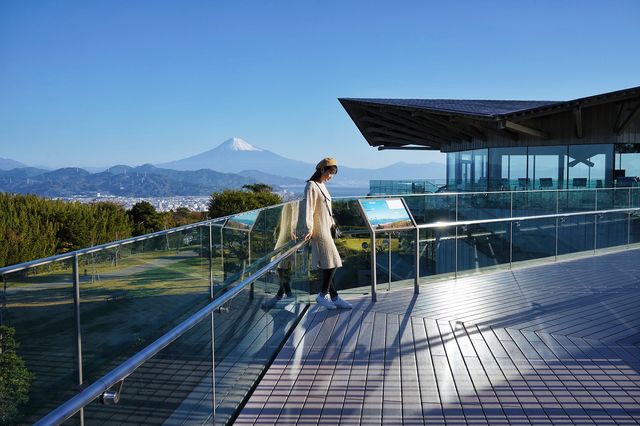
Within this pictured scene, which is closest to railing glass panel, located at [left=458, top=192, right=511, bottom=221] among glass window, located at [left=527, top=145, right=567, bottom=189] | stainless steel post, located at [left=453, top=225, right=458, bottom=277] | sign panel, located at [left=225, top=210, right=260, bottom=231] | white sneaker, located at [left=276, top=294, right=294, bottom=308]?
stainless steel post, located at [left=453, top=225, right=458, bottom=277]

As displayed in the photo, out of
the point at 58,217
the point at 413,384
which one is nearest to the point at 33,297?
the point at 413,384

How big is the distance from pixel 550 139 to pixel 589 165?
6.67ft

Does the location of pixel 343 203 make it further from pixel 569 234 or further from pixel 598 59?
pixel 598 59

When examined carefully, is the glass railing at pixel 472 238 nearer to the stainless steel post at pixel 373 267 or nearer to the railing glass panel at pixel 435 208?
the railing glass panel at pixel 435 208

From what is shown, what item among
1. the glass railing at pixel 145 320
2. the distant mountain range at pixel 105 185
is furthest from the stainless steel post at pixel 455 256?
the distant mountain range at pixel 105 185

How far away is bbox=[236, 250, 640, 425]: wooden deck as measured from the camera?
11.3ft

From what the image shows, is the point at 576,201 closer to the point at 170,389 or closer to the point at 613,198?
the point at 613,198

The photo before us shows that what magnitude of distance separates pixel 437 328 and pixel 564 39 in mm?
42320

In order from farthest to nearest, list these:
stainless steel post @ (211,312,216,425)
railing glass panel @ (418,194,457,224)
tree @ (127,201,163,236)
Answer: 1. tree @ (127,201,163,236)
2. railing glass panel @ (418,194,457,224)
3. stainless steel post @ (211,312,216,425)

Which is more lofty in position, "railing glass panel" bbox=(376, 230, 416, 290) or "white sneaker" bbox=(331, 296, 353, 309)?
"railing glass panel" bbox=(376, 230, 416, 290)

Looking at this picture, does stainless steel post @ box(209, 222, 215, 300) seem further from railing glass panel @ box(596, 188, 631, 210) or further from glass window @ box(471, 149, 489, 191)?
glass window @ box(471, 149, 489, 191)

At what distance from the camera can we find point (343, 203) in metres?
7.71

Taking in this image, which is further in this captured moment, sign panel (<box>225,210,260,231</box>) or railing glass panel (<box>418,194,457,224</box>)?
railing glass panel (<box>418,194,457,224</box>)

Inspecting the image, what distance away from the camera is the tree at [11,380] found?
1657mm
